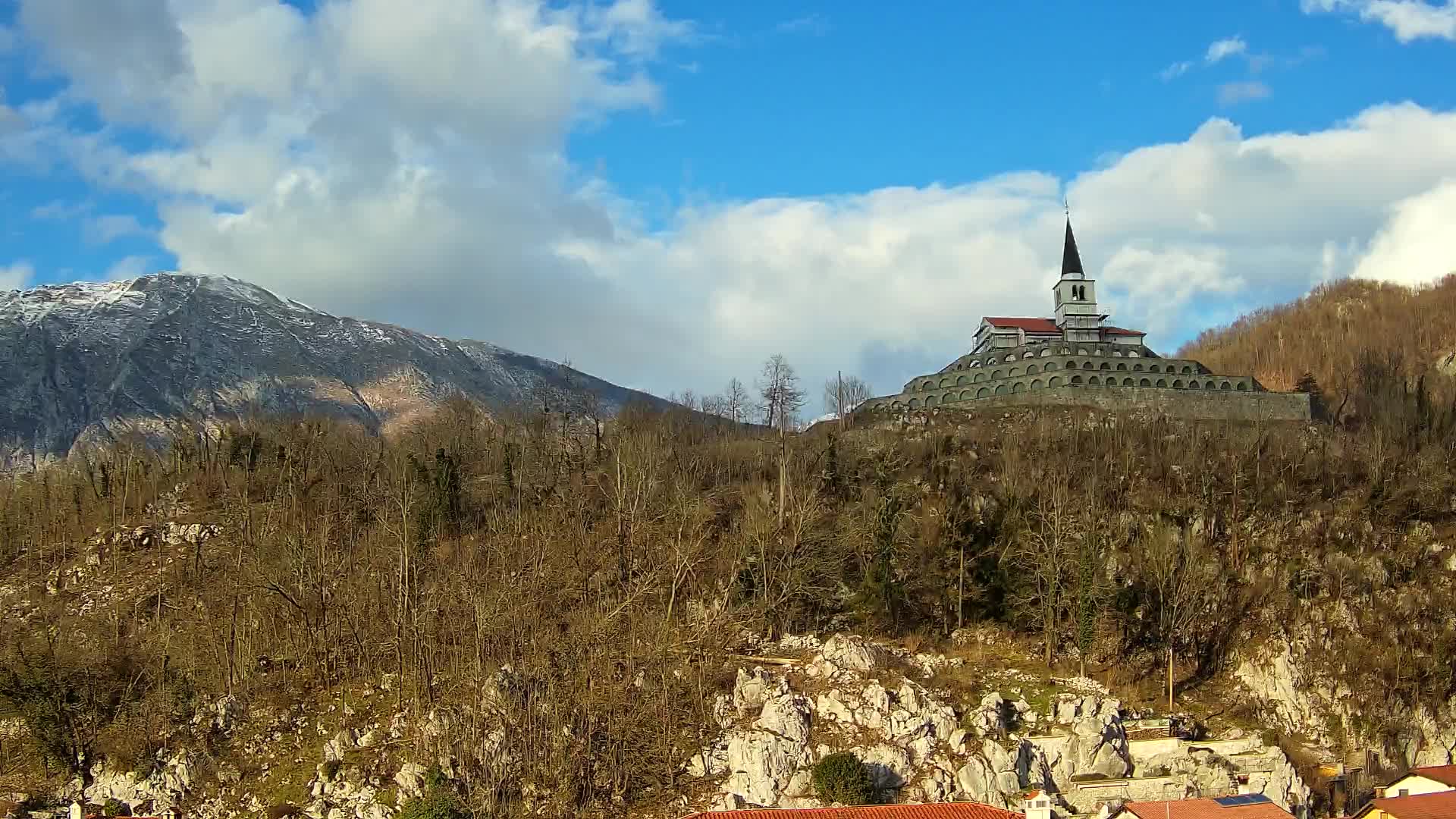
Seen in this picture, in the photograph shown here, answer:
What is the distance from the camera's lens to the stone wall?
7094 cm

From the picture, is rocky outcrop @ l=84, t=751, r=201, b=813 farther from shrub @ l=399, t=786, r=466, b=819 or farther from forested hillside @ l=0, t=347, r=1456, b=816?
shrub @ l=399, t=786, r=466, b=819

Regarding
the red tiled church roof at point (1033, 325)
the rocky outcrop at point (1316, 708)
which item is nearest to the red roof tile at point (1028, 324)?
the red tiled church roof at point (1033, 325)

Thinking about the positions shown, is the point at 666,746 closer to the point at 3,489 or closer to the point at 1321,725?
the point at 1321,725

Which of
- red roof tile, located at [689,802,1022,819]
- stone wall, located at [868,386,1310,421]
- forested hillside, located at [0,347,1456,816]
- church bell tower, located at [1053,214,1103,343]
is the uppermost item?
church bell tower, located at [1053,214,1103,343]

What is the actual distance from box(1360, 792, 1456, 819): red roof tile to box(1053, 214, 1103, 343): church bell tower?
1982 inches

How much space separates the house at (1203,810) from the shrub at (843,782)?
23.4ft

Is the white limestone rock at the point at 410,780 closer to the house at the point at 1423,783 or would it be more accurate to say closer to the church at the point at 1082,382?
the house at the point at 1423,783

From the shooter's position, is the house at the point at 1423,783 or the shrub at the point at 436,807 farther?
the house at the point at 1423,783

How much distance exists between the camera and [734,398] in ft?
275

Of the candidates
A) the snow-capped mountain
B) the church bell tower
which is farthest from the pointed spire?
the snow-capped mountain

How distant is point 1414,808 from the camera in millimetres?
34344

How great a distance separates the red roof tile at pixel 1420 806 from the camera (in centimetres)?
3362

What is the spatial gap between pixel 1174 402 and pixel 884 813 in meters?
44.8

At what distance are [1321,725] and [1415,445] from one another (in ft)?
79.7
